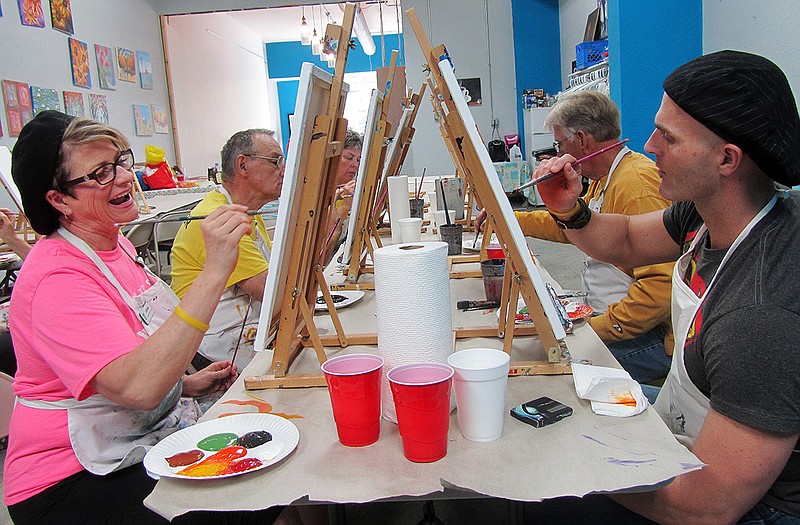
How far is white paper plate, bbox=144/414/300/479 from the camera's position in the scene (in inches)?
38.0

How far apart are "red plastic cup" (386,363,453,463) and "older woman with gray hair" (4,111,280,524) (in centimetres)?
53

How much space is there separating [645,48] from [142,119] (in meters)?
6.20

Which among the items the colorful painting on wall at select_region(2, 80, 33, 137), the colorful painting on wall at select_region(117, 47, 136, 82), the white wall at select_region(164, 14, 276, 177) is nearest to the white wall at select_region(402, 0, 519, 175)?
the white wall at select_region(164, 14, 276, 177)

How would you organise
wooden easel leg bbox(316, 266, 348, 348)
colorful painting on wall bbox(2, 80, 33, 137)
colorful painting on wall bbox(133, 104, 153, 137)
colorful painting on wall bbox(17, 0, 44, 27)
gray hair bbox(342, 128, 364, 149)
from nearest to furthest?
wooden easel leg bbox(316, 266, 348, 348) < gray hair bbox(342, 128, 364, 149) < colorful painting on wall bbox(2, 80, 33, 137) < colorful painting on wall bbox(17, 0, 44, 27) < colorful painting on wall bbox(133, 104, 153, 137)

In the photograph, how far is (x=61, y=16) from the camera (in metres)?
6.07

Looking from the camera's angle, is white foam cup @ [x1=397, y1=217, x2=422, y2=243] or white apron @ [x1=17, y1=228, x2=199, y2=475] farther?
white foam cup @ [x1=397, y1=217, x2=422, y2=243]

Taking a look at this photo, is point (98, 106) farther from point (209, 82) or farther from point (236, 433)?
point (236, 433)

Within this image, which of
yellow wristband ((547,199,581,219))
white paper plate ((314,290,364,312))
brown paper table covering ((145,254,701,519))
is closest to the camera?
brown paper table covering ((145,254,701,519))

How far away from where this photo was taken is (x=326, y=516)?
166 cm

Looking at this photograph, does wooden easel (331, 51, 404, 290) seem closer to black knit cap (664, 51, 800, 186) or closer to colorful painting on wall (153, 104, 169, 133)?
black knit cap (664, 51, 800, 186)

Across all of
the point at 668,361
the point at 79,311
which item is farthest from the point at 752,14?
the point at 79,311

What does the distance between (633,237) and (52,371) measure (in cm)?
147

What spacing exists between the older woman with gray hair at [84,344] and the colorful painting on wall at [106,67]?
20.3 feet

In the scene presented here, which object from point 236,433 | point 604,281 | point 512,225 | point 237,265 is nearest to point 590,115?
point 604,281
